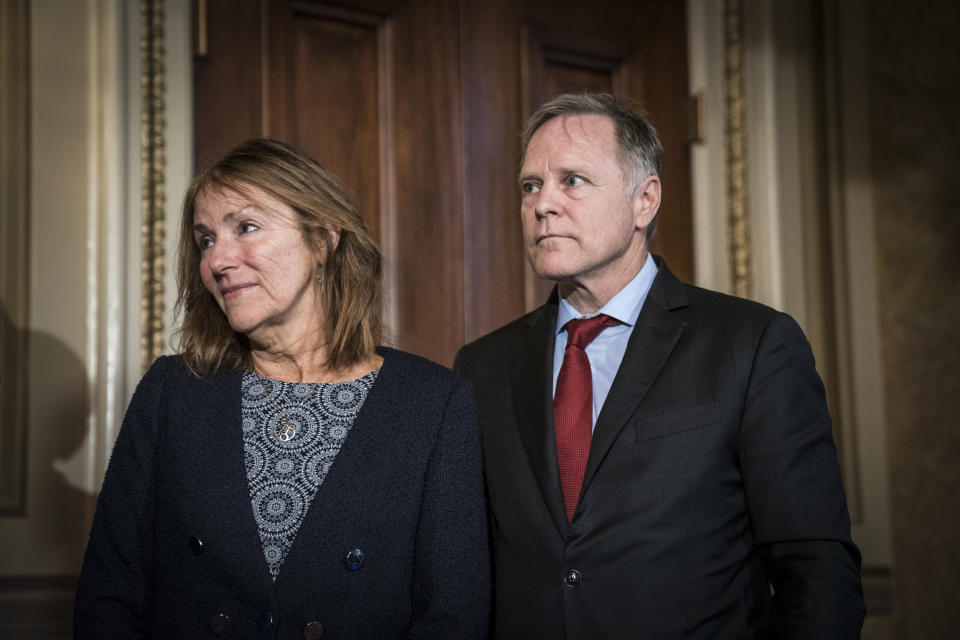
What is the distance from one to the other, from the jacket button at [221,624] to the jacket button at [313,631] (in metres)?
0.13

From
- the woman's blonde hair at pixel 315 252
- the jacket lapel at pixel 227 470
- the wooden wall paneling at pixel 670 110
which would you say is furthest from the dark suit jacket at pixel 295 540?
the wooden wall paneling at pixel 670 110

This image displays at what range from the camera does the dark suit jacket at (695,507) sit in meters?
1.70

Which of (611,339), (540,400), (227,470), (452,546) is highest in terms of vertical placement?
(611,339)

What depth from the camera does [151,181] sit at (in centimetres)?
227

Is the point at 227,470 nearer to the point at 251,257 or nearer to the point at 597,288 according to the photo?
the point at 251,257

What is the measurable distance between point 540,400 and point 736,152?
1418mm

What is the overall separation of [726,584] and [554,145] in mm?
938

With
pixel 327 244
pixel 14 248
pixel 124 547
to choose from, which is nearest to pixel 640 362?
pixel 327 244

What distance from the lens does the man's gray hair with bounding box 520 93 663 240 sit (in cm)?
205

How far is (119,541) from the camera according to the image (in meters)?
1.68

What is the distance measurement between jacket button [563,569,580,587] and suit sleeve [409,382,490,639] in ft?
0.48

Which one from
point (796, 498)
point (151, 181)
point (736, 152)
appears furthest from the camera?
point (736, 152)

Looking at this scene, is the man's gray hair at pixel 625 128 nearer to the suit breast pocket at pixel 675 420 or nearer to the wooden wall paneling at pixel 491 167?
the suit breast pocket at pixel 675 420

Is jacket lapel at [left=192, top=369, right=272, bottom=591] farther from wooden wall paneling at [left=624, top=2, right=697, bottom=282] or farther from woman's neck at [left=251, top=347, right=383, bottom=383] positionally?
wooden wall paneling at [left=624, top=2, right=697, bottom=282]
